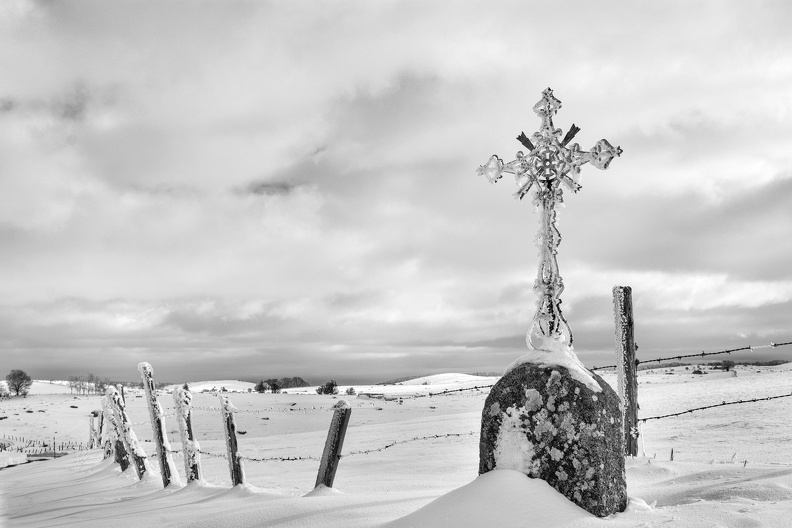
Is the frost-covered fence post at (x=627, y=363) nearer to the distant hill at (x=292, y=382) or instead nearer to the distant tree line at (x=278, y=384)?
the distant tree line at (x=278, y=384)

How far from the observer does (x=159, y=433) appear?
971 cm

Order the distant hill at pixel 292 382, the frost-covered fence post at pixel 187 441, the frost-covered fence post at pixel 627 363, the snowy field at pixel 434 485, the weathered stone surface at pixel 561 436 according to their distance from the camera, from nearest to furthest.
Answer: the snowy field at pixel 434 485 → the weathered stone surface at pixel 561 436 → the frost-covered fence post at pixel 627 363 → the frost-covered fence post at pixel 187 441 → the distant hill at pixel 292 382

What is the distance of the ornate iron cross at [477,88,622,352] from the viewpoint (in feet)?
14.9

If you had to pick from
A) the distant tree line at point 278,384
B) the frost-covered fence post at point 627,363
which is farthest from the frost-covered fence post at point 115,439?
the distant tree line at point 278,384

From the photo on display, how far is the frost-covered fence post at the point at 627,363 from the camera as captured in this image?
7.03 meters

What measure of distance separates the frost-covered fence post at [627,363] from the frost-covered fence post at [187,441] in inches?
248

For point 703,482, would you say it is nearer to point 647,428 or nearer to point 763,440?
point 763,440

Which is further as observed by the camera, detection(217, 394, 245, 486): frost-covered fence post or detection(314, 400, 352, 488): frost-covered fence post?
detection(217, 394, 245, 486): frost-covered fence post

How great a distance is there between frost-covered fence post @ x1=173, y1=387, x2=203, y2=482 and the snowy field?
0.86ft

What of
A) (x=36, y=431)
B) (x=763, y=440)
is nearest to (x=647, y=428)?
(x=763, y=440)

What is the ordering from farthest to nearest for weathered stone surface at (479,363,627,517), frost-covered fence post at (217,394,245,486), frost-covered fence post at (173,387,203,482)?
frost-covered fence post at (173,387,203,482)
frost-covered fence post at (217,394,245,486)
weathered stone surface at (479,363,627,517)

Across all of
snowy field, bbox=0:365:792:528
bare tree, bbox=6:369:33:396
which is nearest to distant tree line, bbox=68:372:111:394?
bare tree, bbox=6:369:33:396

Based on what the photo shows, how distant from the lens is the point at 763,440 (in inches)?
387

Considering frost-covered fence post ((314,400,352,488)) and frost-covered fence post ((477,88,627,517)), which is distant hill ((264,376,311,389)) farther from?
frost-covered fence post ((477,88,627,517))
